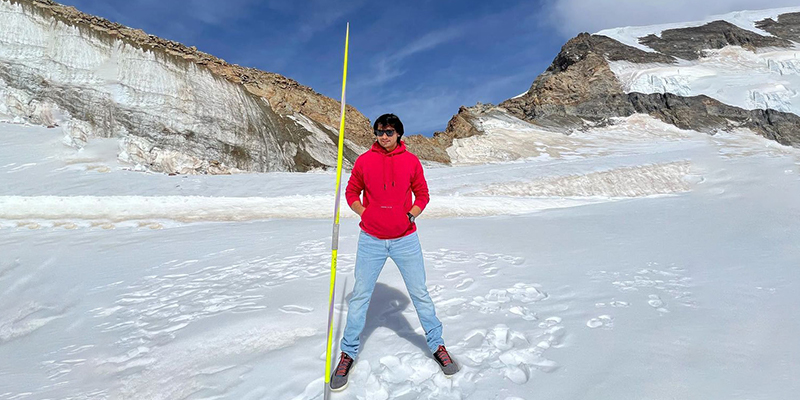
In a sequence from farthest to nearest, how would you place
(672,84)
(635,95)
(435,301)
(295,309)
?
(672,84), (635,95), (435,301), (295,309)

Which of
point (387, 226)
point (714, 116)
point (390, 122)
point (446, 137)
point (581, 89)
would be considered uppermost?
point (581, 89)

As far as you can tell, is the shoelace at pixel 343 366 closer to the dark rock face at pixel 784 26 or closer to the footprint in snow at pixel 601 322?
the footprint in snow at pixel 601 322

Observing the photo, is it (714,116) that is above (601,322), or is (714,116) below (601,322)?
above

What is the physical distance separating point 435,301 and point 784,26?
277 ft

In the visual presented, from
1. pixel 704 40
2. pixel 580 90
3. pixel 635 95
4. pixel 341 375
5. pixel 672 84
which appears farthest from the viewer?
pixel 704 40

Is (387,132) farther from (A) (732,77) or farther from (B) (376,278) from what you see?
(A) (732,77)

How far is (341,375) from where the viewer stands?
133 inches

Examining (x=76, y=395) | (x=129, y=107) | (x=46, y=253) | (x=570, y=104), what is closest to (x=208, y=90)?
(x=129, y=107)

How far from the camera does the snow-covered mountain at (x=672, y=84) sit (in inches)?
1716

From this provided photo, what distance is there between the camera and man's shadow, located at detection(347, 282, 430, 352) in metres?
4.27

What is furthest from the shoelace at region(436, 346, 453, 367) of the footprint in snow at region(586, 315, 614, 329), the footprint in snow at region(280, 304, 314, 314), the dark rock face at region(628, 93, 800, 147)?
the dark rock face at region(628, 93, 800, 147)

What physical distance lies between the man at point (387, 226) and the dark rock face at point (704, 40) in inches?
2625

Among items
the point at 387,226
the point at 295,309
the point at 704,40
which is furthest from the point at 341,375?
the point at 704,40

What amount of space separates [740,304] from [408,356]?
12.0 ft
